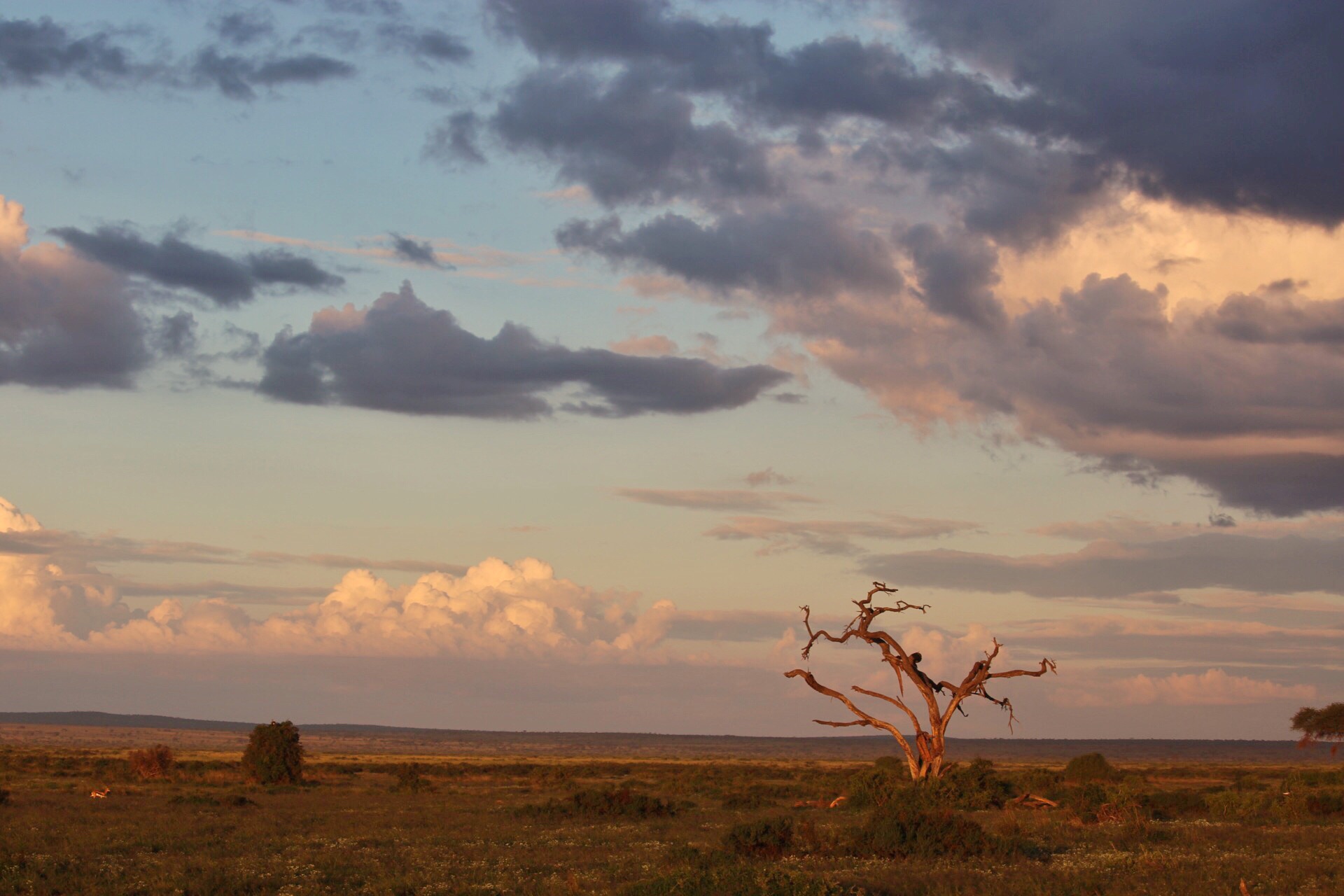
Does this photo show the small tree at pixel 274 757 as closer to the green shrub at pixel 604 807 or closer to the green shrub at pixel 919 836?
the green shrub at pixel 604 807

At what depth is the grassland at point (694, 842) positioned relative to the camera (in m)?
19.9

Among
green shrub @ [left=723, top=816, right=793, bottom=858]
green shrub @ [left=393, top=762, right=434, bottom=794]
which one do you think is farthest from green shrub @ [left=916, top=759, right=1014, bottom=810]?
green shrub @ [left=393, top=762, right=434, bottom=794]

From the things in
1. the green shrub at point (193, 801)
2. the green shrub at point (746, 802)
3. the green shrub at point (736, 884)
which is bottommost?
the green shrub at point (193, 801)

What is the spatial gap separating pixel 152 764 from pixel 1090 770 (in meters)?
52.7

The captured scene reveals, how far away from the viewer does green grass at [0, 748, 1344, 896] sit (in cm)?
1978

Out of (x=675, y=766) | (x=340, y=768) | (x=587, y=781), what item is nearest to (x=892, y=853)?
(x=587, y=781)

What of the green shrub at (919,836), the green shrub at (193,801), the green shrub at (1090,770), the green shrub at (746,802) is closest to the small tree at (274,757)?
the green shrub at (193,801)

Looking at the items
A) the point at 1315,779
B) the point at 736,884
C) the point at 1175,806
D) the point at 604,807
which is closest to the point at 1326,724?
the point at 1315,779

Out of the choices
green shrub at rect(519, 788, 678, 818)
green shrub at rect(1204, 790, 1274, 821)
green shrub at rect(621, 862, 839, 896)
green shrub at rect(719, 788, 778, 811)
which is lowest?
green shrub at rect(719, 788, 778, 811)

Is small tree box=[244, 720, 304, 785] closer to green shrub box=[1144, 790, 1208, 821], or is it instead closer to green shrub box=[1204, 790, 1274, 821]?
green shrub box=[1144, 790, 1208, 821]

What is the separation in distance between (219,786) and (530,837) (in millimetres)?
35773

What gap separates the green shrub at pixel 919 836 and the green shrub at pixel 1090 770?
4005cm

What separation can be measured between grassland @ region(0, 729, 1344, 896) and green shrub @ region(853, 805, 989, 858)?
4cm

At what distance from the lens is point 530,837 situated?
30.5 metres
